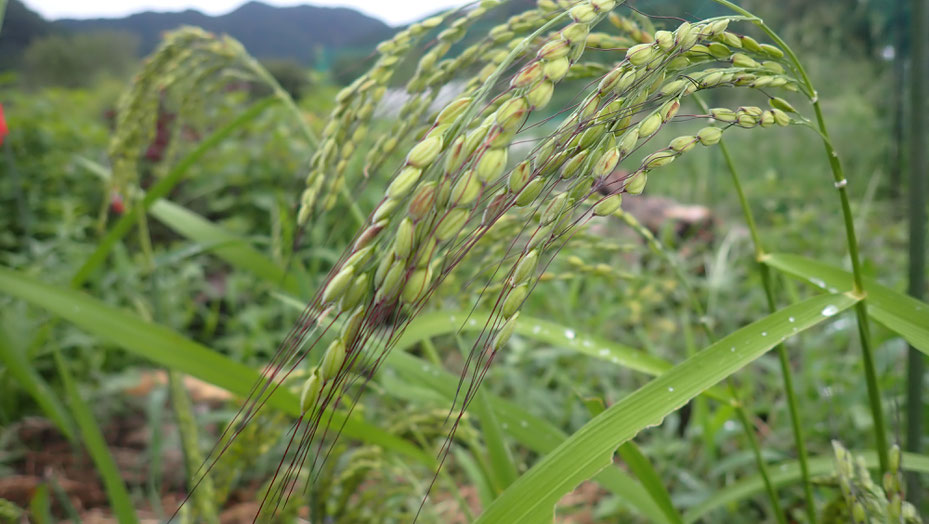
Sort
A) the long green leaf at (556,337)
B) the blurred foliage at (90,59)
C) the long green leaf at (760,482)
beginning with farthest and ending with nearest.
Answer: the blurred foliage at (90,59) → the long green leaf at (760,482) → the long green leaf at (556,337)

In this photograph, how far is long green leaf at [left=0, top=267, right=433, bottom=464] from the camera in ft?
2.54

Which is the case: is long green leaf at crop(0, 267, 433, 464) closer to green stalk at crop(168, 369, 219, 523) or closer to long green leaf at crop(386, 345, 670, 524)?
long green leaf at crop(386, 345, 670, 524)

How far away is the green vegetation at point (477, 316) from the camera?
431mm

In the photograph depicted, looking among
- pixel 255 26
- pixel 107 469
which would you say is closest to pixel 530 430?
pixel 107 469

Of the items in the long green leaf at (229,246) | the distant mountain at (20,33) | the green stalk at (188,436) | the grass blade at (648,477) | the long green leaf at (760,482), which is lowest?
the long green leaf at (760,482)

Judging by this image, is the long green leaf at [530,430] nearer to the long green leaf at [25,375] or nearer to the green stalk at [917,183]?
the green stalk at [917,183]

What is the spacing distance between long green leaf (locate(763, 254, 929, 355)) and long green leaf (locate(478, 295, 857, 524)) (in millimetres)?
46

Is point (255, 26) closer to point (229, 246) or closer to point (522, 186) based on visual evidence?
point (229, 246)

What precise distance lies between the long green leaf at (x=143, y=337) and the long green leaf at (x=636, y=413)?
0.32m

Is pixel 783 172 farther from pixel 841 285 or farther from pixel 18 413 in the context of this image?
pixel 18 413

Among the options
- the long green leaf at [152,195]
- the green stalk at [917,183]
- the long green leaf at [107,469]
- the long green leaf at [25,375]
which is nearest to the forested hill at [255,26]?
the long green leaf at [152,195]

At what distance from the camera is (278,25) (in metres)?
4.05

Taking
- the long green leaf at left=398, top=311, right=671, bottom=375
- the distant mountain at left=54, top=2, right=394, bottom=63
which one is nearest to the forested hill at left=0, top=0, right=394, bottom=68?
the distant mountain at left=54, top=2, right=394, bottom=63

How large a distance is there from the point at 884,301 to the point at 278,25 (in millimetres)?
4122
